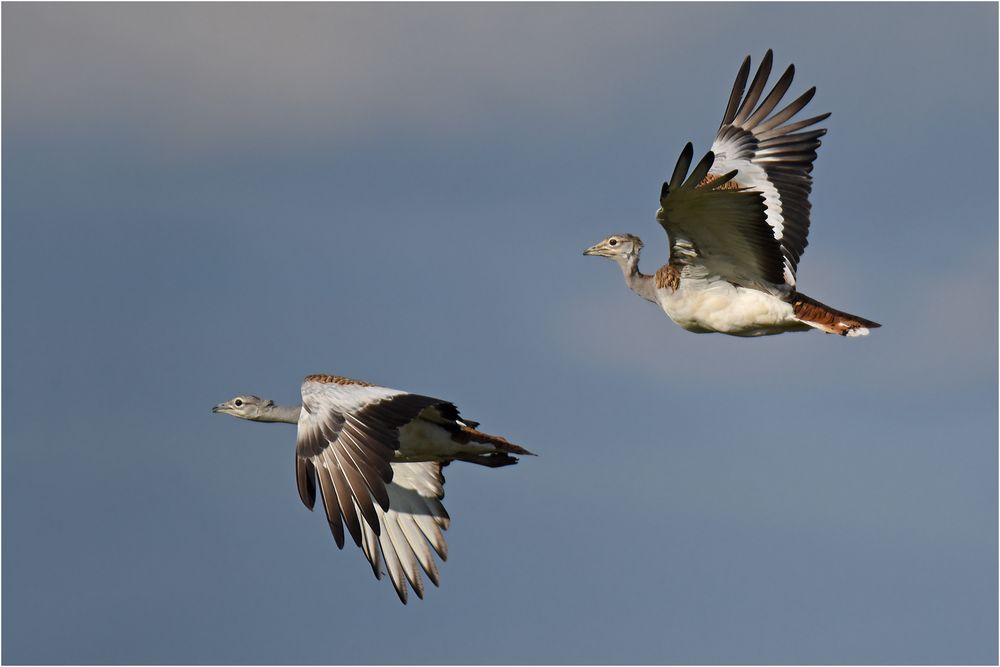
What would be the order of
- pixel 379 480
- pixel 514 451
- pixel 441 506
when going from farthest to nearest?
1. pixel 441 506
2. pixel 514 451
3. pixel 379 480

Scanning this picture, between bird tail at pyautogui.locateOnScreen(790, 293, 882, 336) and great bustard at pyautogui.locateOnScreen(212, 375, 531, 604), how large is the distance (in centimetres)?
335

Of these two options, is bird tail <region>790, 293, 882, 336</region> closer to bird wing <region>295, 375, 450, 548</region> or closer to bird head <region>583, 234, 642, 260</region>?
bird head <region>583, 234, 642, 260</region>

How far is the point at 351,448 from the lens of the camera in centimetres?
1440

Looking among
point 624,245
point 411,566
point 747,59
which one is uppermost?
point 747,59

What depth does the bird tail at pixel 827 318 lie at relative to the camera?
15.7 m

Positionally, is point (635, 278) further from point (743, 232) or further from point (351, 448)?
point (351, 448)

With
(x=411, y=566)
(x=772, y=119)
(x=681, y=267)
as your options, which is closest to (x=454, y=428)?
(x=411, y=566)

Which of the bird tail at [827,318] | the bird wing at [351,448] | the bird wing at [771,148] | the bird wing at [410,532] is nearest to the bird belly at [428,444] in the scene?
the bird wing at [410,532]

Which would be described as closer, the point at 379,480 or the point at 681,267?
the point at 379,480

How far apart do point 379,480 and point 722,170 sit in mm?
6864

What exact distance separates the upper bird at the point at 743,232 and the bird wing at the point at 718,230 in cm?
1

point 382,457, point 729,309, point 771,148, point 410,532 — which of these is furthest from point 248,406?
point 771,148

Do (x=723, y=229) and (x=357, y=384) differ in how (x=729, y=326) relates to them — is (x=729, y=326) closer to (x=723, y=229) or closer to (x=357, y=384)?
(x=723, y=229)

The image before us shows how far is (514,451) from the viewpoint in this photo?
1641 cm
